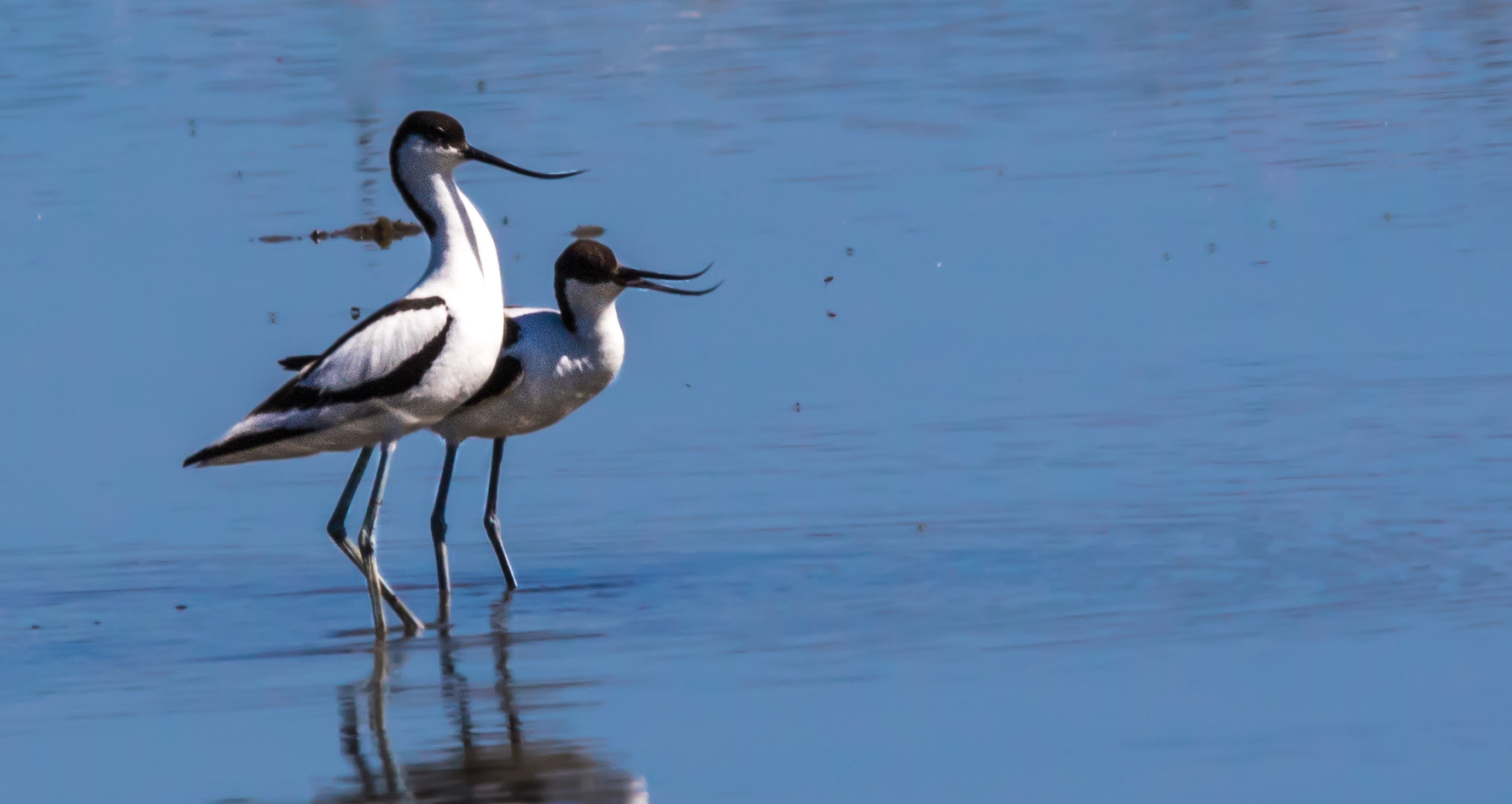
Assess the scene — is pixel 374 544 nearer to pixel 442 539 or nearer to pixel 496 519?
pixel 442 539

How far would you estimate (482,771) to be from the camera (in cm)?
613

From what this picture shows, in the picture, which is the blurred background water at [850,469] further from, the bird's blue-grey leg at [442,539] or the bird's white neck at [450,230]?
the bird's white neck at [450,230]

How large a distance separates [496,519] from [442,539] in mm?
206

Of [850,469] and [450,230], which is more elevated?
[450,230]

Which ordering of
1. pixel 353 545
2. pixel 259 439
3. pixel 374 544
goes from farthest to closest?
pixel 353 545 → pixel 374 544 → pixel 259 439

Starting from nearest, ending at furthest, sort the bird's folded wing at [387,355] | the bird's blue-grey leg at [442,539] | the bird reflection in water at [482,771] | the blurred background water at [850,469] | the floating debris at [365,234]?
the bird reflection in water at [482,771]
the blurred background water at [850,469]
the bird's folded wing at [387,355]
the bird's blue-grey leg at [442,539]
the floating debris at [365,234]

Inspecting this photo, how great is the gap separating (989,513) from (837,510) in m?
0.53

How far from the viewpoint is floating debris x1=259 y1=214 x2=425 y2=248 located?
13.9 metres

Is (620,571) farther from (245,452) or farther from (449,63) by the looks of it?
(449,63)

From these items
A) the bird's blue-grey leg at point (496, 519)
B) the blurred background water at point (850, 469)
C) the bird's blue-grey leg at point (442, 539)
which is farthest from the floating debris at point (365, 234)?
the bird's blue-grey leg at point (442, 539)

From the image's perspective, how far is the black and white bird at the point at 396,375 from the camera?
25.7ft

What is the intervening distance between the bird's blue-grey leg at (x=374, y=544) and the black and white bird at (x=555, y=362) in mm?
300

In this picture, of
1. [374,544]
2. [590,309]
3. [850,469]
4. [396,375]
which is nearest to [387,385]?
[396,375]

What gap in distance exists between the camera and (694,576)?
8.02 metres
